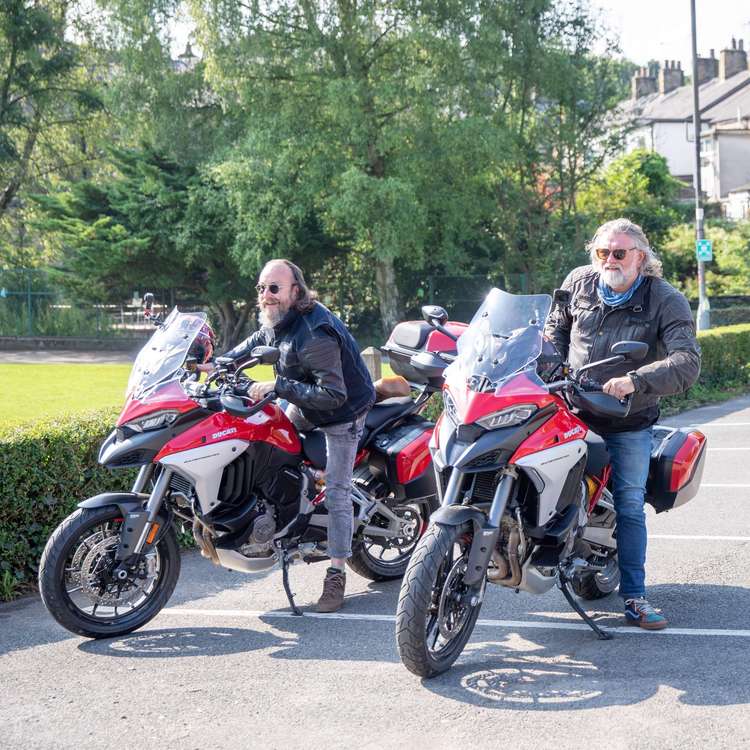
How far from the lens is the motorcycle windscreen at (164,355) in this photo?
547 centimetres

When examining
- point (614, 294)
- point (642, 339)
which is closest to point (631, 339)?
point (642, 339)

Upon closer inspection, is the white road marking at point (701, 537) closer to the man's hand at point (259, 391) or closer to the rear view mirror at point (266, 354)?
the man's hand at point (259, 391)

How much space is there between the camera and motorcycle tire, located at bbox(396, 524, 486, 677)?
4.52 meters

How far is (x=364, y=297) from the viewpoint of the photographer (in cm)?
3397

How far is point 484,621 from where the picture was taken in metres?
5.70

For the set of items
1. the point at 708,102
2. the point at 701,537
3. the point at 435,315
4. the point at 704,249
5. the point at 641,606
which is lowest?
the point at 701,537

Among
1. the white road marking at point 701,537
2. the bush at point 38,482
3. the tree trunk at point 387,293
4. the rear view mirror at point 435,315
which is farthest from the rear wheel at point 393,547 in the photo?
the tree trunk at point 387,293

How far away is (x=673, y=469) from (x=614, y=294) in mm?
911

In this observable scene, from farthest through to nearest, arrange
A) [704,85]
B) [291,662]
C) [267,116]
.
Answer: [704,85] → [267,116] → [291,662]

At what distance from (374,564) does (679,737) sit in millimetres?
2667

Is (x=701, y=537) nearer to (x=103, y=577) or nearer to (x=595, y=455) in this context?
(x=595, y=455)

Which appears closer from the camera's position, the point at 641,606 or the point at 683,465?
the point at 641,606

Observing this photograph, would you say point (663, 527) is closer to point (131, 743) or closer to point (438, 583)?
point (438, 583)

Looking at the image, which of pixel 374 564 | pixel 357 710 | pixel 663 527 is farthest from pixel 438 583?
pixel 663 527
